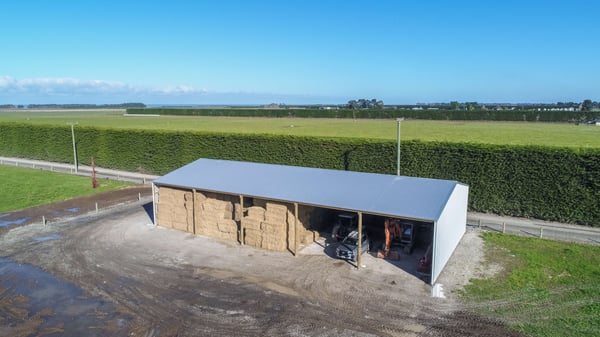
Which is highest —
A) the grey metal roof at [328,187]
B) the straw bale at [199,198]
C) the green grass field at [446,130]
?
the green grass field at [446,130]

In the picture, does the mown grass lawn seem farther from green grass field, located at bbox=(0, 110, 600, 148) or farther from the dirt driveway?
green grass field, located at bbox=(0, 110, 600, 148)

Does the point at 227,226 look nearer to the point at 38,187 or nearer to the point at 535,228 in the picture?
the point at 535,228

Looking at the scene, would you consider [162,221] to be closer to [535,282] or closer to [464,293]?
[464,293]

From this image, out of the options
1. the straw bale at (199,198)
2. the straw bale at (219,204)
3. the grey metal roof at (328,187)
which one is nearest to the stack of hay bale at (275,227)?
the grey metal roof at (328,187)

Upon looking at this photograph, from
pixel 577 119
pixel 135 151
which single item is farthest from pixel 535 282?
pixel 577 119

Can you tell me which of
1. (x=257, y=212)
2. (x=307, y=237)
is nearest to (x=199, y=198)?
(x=257, y=212)

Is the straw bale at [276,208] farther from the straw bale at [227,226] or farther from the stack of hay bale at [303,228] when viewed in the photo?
the straw bale at [227,226]
